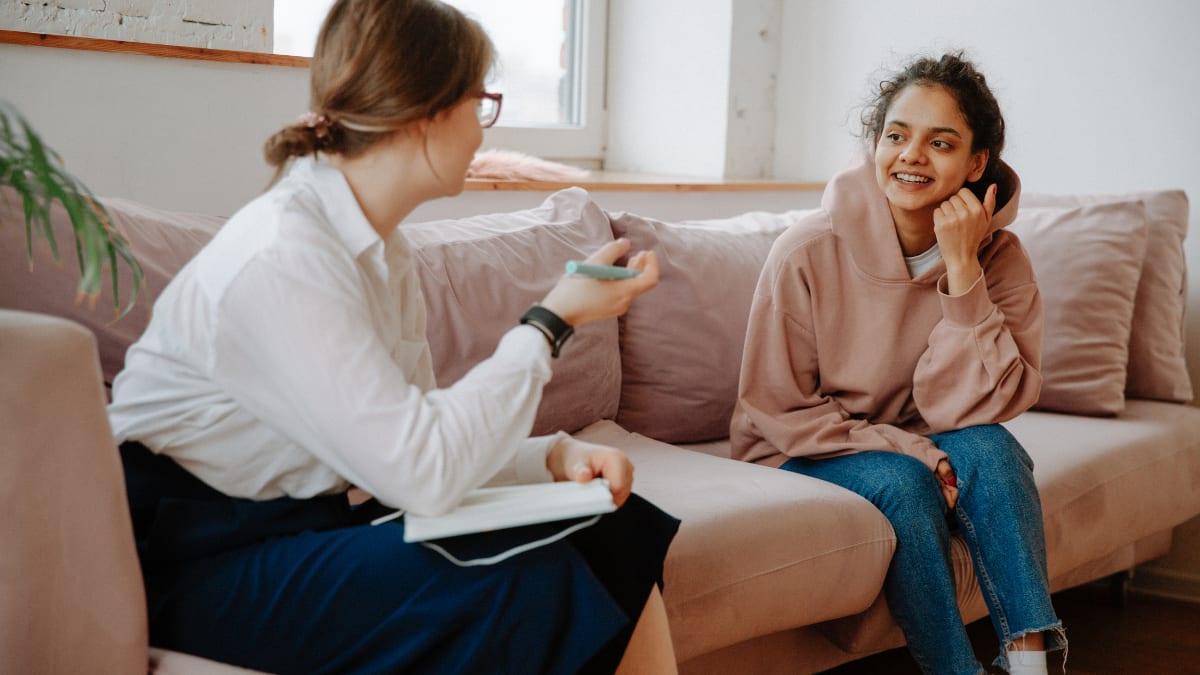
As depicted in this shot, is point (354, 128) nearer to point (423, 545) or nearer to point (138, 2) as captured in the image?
point (423, 545)

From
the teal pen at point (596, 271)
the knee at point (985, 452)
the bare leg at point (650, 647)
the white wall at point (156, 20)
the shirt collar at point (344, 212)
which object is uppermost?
the white wall at point (156, 20)

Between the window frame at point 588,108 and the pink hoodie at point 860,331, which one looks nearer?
the pink hoodie at point 860,331

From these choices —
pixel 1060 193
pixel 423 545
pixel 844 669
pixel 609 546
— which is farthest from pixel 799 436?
pixel 1060 193

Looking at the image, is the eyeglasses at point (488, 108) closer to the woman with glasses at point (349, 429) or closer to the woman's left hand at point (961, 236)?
the woman with glasses at point (349, 429)

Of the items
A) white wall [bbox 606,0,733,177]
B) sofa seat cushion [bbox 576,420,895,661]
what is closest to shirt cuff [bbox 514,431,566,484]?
sofa seat cushion [bbox 576,420,895,661]

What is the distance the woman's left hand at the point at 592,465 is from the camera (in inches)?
47.0

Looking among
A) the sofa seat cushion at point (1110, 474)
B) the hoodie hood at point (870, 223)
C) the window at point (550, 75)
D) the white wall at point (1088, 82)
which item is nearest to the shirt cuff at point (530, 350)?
the hoodie hood at point (870, 223)

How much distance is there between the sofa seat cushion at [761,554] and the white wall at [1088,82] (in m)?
1.16

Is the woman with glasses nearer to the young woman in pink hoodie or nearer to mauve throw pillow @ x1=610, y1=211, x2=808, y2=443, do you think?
the young woman in pink hoodie

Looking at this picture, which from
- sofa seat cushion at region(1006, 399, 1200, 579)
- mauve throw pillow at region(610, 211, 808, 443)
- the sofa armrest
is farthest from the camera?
mauve throw pillow at region(610, 211, 808, 443)

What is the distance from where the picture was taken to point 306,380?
1024 millimetres

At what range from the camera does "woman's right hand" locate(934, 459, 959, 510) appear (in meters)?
1.75

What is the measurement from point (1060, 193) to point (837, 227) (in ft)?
3.65

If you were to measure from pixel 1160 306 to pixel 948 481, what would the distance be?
3.41 feet
